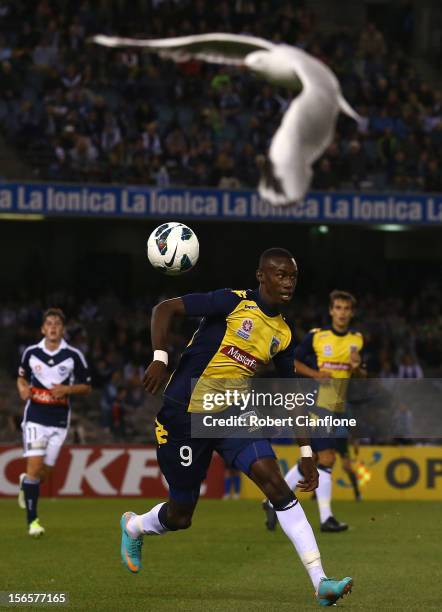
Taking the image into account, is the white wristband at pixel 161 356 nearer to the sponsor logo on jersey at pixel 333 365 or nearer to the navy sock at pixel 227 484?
the sponsor logo on jersey at pixel 333 365

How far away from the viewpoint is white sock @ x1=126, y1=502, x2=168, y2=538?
799 centimetres

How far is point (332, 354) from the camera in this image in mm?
13352

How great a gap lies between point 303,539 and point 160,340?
4.80 feet

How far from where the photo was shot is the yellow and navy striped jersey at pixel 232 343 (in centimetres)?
776

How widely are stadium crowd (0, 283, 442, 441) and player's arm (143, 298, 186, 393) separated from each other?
45.5ft

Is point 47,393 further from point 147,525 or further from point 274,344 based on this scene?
point 274,344

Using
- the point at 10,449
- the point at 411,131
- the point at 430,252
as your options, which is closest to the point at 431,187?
the point at 411,131

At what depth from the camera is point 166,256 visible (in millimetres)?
8688

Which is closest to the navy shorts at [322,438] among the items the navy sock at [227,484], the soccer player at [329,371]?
the soccer player at [329,371]

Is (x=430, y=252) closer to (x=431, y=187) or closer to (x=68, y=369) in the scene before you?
(x=431, y=187)

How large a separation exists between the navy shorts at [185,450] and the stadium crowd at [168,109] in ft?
55.0

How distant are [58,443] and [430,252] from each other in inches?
702

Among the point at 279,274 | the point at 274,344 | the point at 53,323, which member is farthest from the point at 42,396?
the point at 279,274

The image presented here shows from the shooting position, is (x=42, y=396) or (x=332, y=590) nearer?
(x=332, y=590)
